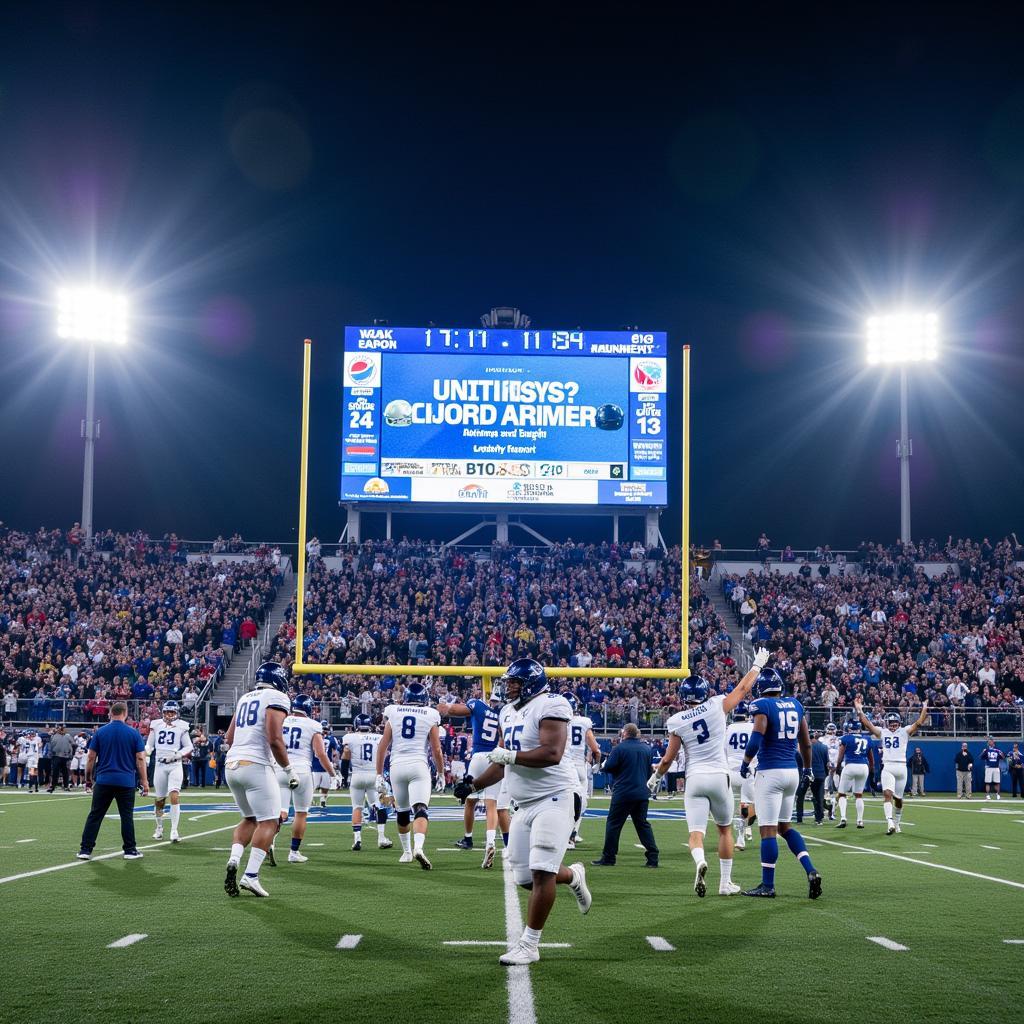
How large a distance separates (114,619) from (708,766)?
27.6 m

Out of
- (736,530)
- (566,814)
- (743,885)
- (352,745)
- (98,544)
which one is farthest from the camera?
(736,530)

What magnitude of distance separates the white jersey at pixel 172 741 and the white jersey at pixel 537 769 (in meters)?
10.3

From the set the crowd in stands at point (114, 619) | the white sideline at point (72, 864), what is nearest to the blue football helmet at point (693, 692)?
the white sideline at point (72, 864)

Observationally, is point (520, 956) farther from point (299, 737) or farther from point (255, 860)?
point (299, 737)

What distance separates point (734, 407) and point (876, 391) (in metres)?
5.88

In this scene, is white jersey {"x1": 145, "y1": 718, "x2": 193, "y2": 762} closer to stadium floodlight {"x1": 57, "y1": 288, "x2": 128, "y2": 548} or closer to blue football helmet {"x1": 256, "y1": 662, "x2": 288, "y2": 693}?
blue football helmet {"x1": 256, "y1": 662, "x2": 288, "y2": 693}

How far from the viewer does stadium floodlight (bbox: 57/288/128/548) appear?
40.3m

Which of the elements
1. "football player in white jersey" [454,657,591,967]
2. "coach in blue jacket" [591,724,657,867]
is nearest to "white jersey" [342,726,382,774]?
"coach in blue jacket" [591,724,657,867]

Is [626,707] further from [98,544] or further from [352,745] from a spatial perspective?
[98,544]

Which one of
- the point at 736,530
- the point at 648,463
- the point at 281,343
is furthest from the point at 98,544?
the point at 736,530

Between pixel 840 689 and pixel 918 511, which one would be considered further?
pixel 918 511

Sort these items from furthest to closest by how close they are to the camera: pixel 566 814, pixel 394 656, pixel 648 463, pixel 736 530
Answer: pixel 736 530, pixel 648 463, pixel 394 656, pixel 566 814

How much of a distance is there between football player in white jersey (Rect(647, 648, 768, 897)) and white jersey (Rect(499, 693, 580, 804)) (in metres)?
3.86

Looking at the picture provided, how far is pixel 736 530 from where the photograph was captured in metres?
47.3
